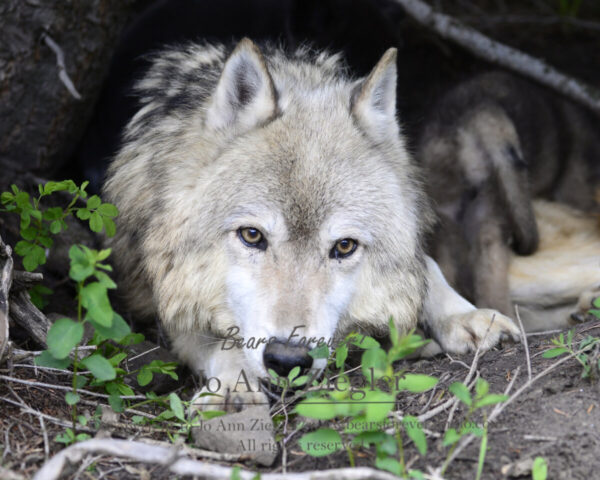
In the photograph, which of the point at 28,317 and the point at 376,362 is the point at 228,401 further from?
the point at 28,317

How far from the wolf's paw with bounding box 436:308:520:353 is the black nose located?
1.00 metres

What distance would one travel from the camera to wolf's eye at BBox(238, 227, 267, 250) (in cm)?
296

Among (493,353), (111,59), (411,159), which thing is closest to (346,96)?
(411,159)

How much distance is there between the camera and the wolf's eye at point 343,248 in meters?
3.00

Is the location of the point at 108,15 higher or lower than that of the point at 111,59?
higher

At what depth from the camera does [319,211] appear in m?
2.93

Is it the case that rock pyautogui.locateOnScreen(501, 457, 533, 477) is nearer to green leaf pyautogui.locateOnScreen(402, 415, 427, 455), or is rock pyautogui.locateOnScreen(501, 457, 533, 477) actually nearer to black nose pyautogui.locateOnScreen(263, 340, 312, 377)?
green leaf pyautogui.locateOnScreen(402, 415, 427, 455)

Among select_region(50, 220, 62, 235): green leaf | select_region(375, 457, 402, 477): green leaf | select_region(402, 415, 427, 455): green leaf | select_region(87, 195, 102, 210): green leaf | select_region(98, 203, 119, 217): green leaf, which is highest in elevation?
select_region(87, 195, 102, 210): green leaf

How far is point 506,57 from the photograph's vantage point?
17.2 ft

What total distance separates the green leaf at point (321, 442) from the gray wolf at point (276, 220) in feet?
1.25

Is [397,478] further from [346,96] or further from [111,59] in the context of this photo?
[111,59]

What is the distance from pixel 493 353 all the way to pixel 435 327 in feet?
1.45

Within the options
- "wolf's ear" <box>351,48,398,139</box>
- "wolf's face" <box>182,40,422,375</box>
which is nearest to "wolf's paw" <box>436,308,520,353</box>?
"wolf's face" <box>182,40,422,375</box>

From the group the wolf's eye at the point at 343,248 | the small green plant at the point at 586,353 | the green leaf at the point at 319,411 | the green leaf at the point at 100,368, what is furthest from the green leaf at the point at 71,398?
the small green plant at the point at 586,353
